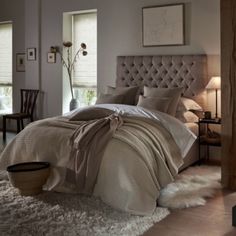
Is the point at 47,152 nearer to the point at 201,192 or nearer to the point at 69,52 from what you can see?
the point at 201,192

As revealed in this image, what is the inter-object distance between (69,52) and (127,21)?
56.1 inches

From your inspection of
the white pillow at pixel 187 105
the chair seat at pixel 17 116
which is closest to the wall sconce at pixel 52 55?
the chair seat at pixel 17 116

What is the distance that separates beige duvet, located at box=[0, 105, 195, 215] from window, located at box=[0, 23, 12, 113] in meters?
4.21

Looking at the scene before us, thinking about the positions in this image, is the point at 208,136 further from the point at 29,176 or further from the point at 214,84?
the point at 29,176

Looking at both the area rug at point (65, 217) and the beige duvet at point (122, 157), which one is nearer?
the area rug at point (65, 217)

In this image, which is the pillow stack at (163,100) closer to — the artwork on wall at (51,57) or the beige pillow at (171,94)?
the beige pillow at (171,94)

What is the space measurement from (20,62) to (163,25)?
3460 millimetres

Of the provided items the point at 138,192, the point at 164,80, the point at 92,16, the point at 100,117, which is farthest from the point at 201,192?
the point at 92,16

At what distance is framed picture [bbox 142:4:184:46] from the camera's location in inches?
229

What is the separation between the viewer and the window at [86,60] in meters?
7.04

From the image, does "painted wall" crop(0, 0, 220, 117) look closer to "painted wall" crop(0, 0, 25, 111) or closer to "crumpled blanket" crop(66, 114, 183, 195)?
"painted wall" crop(0, 0, 25, 111)

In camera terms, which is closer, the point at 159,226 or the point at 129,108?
the point at 159,226

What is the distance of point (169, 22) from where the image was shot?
588 cm

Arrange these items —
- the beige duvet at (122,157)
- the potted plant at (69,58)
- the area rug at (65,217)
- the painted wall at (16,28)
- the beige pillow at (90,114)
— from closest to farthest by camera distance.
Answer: the area rug at (65,217)
the beige duvet at (122,157)
the beige pillow at (90,114)
the potted plant at (69,58)
the painted wall at (16,28)
